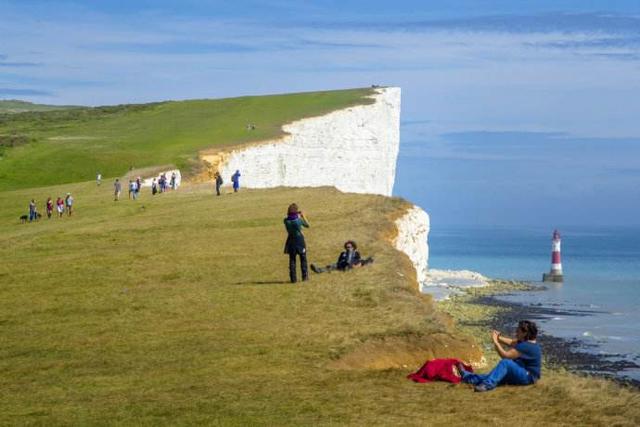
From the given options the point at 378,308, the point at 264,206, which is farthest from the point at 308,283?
the point at 264,206

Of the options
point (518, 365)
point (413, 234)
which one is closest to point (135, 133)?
point (413, 234)

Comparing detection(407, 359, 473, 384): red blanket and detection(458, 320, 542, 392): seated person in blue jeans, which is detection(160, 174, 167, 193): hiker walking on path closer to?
detection(407, 359, 473, 384): red blanket

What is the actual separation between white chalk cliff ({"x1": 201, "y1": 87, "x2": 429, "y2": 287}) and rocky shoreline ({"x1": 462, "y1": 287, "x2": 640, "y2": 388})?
14668 mm

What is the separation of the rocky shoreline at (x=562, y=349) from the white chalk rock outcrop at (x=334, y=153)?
14.6m

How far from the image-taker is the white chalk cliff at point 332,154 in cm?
6831

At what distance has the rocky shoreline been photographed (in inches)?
1555

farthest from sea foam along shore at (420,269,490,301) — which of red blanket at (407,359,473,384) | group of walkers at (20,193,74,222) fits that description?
red blanket at (407,359,473,384)

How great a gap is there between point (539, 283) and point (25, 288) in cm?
6852

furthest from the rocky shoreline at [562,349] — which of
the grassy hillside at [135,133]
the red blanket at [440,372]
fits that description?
the grassy hillside at [135,133]

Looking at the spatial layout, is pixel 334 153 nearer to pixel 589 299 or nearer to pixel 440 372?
pixel 589 299

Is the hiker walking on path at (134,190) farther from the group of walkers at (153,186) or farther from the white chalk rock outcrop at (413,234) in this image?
the white chalk rock outcrop at (413,234)

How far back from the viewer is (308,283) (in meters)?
26.3

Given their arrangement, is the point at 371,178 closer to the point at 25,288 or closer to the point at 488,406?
the point at 25,288

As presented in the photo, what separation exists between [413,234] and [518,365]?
22926mm
